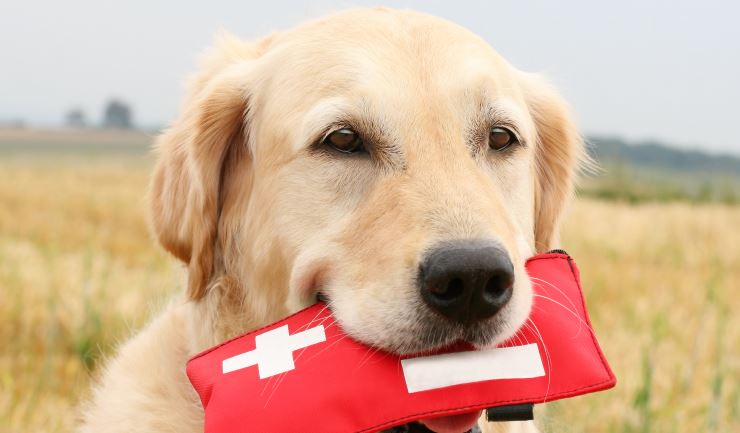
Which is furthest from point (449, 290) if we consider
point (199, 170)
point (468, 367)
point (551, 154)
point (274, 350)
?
point (551, 154)

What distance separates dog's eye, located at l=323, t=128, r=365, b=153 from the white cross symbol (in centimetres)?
64

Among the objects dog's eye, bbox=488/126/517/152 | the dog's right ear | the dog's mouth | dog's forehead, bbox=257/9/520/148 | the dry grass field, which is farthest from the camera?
the dry grass field

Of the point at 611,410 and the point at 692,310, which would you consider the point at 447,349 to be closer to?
the point at 611,410

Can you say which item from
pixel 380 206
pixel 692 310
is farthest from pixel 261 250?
pixel 692 310

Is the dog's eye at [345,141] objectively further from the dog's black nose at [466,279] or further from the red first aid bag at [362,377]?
the dog's black nose at [466,279]

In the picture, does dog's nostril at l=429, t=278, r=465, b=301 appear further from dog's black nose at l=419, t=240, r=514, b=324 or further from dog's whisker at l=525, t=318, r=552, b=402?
dog's whisker at l=525, t=318, r=552, b=402

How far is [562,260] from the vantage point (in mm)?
2865

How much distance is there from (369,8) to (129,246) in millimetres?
8175

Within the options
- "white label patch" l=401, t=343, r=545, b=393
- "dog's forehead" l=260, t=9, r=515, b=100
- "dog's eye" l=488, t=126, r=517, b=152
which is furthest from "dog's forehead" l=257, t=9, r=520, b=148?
"white label patch" l=401, t=343, r=545, b=393

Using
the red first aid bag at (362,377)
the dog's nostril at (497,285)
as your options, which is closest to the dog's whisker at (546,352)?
the red first aid bag at (362,377)

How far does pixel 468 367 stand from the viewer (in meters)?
2.36

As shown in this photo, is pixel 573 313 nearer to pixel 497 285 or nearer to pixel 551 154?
pixel 497 285

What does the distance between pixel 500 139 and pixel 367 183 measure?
1.78 feet

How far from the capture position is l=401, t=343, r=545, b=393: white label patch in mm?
2336
